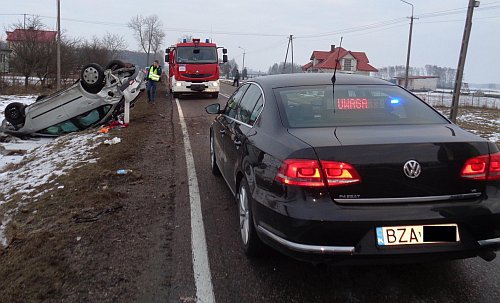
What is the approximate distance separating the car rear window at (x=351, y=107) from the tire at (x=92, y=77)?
8.52 metres

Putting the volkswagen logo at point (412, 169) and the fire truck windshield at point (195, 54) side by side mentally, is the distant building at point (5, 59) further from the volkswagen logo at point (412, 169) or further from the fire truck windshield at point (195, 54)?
the volkswagen logo at point (412, 169)

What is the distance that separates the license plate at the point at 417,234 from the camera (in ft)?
8.68

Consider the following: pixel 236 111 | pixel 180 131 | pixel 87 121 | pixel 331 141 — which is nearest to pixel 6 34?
pixel 87 121

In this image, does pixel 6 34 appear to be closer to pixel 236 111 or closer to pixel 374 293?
pixel 236 111

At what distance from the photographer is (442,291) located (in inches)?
119

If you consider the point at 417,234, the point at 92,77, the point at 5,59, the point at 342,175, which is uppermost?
the point at 5,59

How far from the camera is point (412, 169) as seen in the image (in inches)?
107

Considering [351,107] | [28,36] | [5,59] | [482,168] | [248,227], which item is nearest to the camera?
[482,168]

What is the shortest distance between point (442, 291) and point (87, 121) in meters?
10.7

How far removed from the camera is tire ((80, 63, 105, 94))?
11039mm

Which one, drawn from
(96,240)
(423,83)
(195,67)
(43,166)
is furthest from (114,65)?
(423,83)

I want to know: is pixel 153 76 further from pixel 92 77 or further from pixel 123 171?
pixel 123 171

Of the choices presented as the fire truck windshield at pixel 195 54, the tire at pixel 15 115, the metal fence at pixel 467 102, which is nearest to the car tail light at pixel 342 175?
the tire at pixel 15 115

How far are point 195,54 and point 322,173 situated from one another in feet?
57.9
